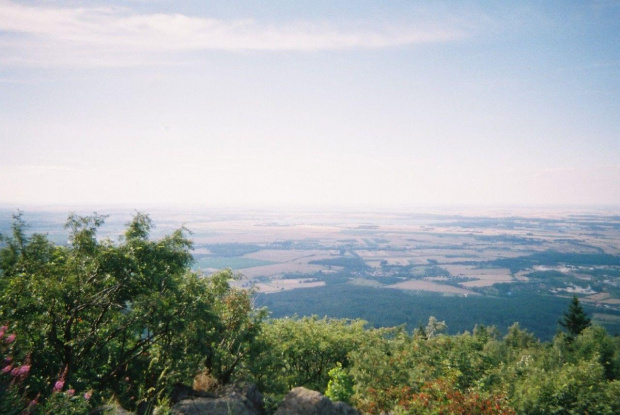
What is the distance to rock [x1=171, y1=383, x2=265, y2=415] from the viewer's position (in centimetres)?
1130

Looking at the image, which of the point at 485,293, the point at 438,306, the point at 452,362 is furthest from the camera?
the point at 485,293

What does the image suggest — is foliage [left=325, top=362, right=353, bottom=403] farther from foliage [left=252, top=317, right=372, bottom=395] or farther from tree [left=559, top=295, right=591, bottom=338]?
tree [left=559, top=295, right=591, bottom=338]

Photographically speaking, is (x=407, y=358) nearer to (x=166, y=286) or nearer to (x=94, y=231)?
(x=166, y=286)

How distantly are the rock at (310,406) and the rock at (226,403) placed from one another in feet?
4.23

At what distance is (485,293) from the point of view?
18338 centimetres

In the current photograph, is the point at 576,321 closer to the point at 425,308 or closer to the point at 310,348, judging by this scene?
the point at 310,348

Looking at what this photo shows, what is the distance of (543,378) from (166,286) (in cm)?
2239

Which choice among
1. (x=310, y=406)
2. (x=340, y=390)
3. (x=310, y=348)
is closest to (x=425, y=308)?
(x=310, y=348)

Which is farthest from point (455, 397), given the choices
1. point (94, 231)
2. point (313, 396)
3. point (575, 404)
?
point (94, 231)

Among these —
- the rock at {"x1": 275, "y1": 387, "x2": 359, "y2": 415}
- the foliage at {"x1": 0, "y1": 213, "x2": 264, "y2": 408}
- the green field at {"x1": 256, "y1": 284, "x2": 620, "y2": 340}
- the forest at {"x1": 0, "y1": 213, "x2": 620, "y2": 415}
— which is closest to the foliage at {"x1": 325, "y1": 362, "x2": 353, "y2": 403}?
the forest at {"x1": 0, "y1": 213, "x2": 620, "y2": 415}

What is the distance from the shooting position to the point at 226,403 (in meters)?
12.1

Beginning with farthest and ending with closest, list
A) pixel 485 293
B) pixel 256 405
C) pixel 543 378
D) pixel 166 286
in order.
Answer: pixel 485 293
pixel 543 378
pixel 166 286
pixel 256 405

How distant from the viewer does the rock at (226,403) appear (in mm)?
11297

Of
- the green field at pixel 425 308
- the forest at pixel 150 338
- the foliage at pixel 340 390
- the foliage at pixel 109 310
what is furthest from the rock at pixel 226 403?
the green field at pixel 425 308
